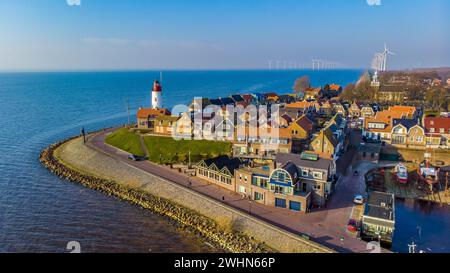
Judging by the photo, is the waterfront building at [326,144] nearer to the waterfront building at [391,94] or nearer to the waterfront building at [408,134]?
the waterfront building at [408,134]

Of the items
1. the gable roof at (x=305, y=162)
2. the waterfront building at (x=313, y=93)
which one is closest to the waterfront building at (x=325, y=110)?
the waterfront building at (x=313, y=93)

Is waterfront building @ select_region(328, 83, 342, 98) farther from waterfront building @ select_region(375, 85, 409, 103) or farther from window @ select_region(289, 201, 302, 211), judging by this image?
window @ select_region(289, 201, 302, 211)

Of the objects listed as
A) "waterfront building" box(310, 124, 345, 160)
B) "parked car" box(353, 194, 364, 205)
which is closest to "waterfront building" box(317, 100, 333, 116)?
"waterfront building" box(310, 124, 345, 160)

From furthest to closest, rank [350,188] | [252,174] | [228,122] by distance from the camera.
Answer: [228,122] → [350,188] → [252,174]

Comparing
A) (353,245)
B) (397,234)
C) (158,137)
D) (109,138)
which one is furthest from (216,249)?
(109,138)

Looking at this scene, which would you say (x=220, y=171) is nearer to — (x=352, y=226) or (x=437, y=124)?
(x=352, y=226)

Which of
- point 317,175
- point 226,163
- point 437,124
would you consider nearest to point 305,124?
point 226,163
